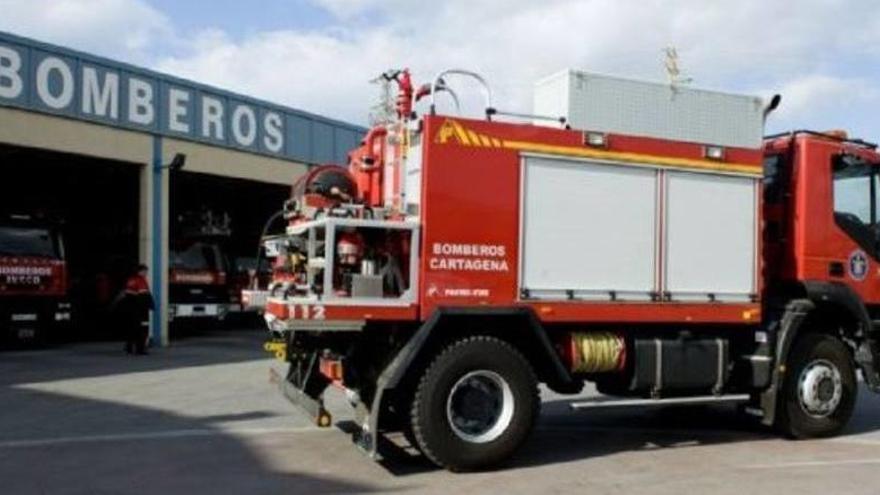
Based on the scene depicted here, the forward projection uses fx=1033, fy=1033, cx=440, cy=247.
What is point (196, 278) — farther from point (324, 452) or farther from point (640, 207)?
point (640, 207)

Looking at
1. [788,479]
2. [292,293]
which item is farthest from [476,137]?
[788,479]

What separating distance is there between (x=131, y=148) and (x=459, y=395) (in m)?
14.6

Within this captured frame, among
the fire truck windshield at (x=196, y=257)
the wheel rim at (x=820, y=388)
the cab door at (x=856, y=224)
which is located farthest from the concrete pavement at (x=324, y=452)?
the fire truck windshield at (x=196, y=257)

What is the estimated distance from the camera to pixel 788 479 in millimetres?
8148

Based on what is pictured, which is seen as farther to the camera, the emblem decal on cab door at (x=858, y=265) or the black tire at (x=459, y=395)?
the emblem decal on cab door at (x=858, y=265)

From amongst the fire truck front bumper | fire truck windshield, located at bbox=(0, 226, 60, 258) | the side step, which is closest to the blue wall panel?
fire truck windshield, located at bbox=(0, 226, 60, 258)

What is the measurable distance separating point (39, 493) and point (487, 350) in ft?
11.6

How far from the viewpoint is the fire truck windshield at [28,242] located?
2075cm

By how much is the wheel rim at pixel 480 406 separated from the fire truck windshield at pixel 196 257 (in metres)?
17.4

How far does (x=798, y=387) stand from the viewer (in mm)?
10078

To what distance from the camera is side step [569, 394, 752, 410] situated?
29.9 ft

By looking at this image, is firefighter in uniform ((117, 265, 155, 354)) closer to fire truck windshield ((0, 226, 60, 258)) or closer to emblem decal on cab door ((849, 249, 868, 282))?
fire truck windshield ((0, 226, 60, 258))

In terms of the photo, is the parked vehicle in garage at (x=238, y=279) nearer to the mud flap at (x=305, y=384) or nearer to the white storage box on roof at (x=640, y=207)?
the mud flap at (x=305, y=384)

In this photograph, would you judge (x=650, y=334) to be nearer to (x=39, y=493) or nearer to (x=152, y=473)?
(x=152, y=473)
